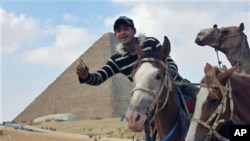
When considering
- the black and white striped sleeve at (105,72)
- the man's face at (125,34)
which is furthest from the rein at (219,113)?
the black and white striped sleeve at (105,72)

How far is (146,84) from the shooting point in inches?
183

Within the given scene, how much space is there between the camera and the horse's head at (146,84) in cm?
448

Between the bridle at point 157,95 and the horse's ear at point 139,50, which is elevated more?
the horse's ear at point 139,50

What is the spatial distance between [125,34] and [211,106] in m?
1.30

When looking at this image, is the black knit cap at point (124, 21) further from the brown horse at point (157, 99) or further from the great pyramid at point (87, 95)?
the great pyramid at point (87, 95)

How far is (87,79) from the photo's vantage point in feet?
17.5

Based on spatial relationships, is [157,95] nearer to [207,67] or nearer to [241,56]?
[207,67]

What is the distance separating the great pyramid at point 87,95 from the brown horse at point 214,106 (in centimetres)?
10663

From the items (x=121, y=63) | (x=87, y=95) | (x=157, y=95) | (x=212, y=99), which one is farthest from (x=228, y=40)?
(x=87, y=95)

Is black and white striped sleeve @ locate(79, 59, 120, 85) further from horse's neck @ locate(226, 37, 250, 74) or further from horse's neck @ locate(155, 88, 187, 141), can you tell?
horse's neck @ locate(226, 37, 250, 74)

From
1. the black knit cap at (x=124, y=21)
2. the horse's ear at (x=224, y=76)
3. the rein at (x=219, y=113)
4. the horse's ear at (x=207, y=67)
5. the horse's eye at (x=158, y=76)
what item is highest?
the black knit cap at (x=124, y=21)

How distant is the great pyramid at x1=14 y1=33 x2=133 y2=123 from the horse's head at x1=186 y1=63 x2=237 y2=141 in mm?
106676

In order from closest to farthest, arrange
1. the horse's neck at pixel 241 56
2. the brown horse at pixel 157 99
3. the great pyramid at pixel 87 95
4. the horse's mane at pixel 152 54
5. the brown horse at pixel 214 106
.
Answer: the brown horse at pixel 214 106 → the brown horse at pixel 157 99 → the horse's mane at pixel 152 54 → the horse's neck at pixel 241 56 → the great pyramid at pixel 87 95

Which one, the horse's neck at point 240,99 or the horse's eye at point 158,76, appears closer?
the horse's neck at point 240,99
